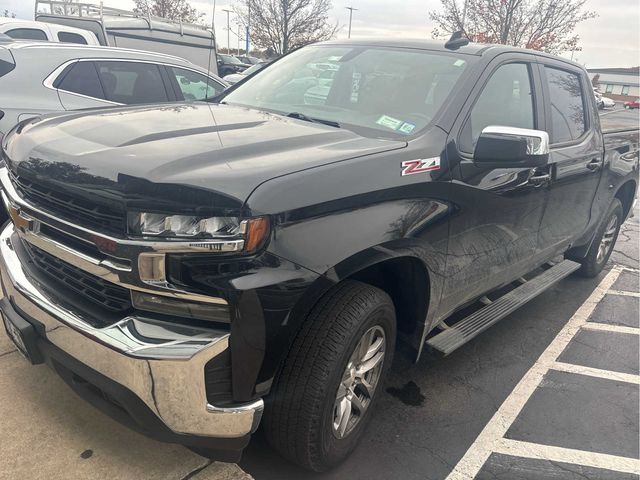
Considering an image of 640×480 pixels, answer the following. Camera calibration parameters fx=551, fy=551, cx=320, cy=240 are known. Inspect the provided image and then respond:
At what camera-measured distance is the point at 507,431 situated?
9.74ft

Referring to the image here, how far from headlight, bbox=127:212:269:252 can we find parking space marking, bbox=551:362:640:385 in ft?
8.96

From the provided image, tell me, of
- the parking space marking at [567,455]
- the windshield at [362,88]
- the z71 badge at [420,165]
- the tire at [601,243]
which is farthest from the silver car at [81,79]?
the tire at [601,243]

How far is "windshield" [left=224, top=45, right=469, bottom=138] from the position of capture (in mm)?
2902

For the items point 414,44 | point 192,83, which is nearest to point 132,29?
point 192,83

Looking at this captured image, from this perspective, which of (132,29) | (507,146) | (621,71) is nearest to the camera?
(507,146)

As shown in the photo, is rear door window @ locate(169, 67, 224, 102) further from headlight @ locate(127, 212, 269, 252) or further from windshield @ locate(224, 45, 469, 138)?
headlight @ locate(127, 212, 269, 252)

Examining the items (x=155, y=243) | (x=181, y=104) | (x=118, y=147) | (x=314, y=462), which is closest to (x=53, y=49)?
(x=181, y=104)

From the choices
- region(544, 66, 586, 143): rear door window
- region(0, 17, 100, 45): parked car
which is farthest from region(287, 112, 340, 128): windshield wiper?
region(0, 17, 100, 45): parked car

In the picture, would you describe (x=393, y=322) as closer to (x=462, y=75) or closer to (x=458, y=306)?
(x=458, y=306)

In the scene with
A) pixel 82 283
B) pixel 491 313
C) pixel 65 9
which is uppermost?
pixel 65 9

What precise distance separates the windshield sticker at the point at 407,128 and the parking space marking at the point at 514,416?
1630 millimetres

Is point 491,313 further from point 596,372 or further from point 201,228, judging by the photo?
point 201,228

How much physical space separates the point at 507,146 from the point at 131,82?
14.7ft

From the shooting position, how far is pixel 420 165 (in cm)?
249
